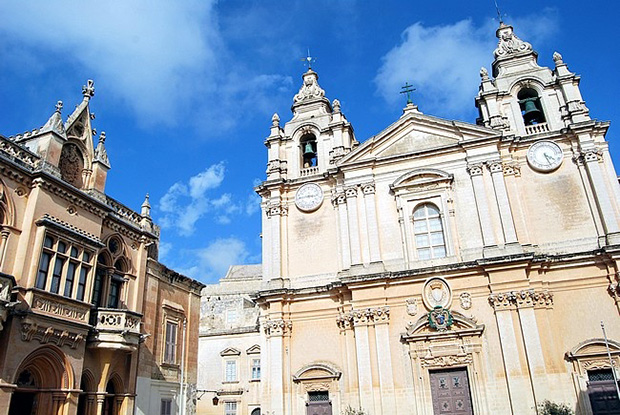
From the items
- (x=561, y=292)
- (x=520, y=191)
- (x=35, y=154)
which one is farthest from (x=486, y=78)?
(x=35, y=154)

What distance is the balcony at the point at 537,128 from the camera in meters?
23.0

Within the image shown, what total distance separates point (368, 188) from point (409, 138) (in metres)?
3.35

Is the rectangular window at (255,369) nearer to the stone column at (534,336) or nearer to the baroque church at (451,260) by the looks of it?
the baroque church at (451,260)

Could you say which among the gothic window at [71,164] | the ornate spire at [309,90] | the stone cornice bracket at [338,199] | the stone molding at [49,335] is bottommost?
the stone molding at [49,335]

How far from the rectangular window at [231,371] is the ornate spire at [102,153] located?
21.6 meters

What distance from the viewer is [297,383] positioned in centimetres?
2152

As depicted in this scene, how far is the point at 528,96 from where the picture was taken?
24672mm

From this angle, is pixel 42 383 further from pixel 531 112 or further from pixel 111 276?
pixel 531 112

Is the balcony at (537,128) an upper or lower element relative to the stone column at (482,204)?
upper

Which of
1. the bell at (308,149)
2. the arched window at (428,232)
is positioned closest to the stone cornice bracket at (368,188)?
the arched window at (428,232)

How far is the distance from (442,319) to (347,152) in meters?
9.52

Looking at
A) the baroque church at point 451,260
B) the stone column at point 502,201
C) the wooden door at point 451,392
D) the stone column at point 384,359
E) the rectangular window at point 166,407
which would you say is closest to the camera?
the baroque church at point 451,260

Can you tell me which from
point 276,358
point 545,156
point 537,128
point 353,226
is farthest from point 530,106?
point 276,358

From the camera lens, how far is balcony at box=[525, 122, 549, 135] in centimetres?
2302
